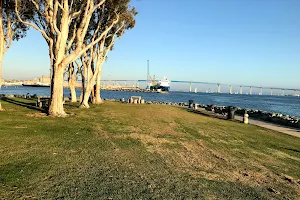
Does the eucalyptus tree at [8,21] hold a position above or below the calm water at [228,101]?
above

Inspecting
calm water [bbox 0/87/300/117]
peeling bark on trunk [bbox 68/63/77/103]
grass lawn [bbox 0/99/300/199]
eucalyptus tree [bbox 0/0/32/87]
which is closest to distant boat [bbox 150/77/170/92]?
calm water [bbox 0/87/300/117]

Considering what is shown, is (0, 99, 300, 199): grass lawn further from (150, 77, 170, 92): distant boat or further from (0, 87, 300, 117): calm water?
(150, 77, 170, 92): distant boat

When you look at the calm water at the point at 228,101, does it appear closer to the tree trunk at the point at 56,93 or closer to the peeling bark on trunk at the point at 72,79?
the peeling bark on trunk at the point at 72,79

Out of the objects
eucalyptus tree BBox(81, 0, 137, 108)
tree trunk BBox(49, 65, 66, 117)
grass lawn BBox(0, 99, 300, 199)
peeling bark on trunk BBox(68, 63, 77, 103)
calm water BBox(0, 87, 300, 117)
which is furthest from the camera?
calm water BBox(0, 87, 300, 117)

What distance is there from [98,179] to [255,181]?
4.18 m

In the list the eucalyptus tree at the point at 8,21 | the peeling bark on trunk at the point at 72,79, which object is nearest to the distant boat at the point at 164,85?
the peeling bark on trunk at the point at 72,79

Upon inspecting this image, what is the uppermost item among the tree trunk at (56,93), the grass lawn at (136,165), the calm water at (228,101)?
the tree trunk at (56,93)

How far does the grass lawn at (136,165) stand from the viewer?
5883 mm

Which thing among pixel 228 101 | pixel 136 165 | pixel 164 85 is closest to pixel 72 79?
pixel 136 165

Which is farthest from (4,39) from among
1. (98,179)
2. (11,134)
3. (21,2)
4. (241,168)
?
(241,168)

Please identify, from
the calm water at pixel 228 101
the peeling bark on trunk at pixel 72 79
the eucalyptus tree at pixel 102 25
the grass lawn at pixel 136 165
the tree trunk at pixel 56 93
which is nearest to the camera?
the grass lawn at pixel 136 165

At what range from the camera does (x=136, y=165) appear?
781cm

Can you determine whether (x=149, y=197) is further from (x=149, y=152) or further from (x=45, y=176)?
(x=149, y=152)

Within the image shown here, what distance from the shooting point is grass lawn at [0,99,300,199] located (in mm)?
5883
